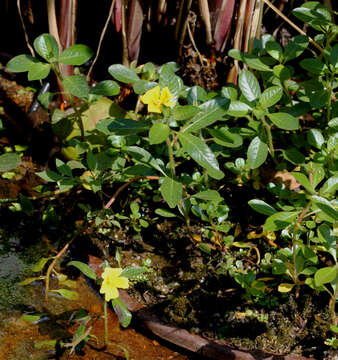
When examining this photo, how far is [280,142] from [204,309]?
0.87m

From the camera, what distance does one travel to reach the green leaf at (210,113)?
162cm

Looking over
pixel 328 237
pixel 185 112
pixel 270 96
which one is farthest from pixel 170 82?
pixel 328 237

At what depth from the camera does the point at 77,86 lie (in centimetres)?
183

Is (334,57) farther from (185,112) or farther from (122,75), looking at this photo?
(122,75)

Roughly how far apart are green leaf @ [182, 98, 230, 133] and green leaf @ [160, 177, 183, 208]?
20 cm

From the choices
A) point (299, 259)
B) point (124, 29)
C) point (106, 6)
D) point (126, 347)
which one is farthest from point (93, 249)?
point (106, 6)

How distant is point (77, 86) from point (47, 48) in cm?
20

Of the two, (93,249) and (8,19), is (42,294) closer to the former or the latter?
(93,249)

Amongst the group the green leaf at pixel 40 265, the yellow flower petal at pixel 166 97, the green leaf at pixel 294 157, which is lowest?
the green leaf at pixel 40 265

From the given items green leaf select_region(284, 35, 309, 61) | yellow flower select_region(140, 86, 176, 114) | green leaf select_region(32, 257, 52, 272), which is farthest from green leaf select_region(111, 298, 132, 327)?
green leaf select_region(284, 35, 309, 61)

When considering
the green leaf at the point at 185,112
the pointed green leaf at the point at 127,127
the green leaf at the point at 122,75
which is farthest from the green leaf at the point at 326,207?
the green leaf at the point at 122,75

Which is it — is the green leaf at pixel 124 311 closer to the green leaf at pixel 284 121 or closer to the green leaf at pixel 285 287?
the green leaf at pixel 285 287

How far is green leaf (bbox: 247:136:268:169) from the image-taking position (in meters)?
1.78

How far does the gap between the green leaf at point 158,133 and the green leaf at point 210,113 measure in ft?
0.43
